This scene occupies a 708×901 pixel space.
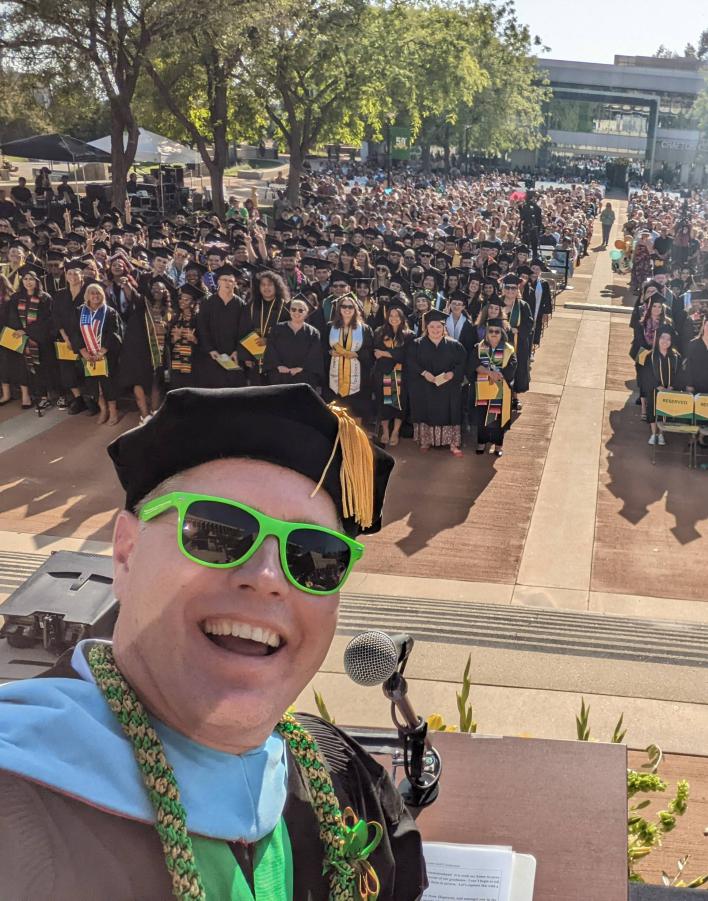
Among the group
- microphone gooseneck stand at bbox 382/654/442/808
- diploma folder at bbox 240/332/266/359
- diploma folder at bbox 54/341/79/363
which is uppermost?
microphone gooseneck stand at bbox 382/654/442/808

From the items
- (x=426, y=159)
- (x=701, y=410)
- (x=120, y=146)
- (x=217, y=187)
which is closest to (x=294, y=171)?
(x=217, y=187)

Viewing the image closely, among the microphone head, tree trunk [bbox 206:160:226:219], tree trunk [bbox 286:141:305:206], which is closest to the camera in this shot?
the microphone head

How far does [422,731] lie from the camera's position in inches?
→ 89.4

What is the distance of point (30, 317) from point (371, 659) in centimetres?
989

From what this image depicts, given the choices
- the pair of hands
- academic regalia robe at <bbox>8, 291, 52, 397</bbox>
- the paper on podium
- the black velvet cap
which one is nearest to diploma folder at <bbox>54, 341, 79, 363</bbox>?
academic regalia robe at <bbox>8, 291, 52, 397</bbox>

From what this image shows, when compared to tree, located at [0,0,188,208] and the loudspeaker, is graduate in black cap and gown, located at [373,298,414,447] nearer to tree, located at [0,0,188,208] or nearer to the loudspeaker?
the loudspeaker

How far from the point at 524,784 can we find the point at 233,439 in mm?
1573

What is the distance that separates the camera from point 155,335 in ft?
34.7

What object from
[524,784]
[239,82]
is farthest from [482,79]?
[524,784]

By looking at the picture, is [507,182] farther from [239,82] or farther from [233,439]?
[233,439]

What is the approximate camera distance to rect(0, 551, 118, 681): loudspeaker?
4.21 meters

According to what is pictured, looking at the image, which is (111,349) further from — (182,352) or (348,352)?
(348,352)

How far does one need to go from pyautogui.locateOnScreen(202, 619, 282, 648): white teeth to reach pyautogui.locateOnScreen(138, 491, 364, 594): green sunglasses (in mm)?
89

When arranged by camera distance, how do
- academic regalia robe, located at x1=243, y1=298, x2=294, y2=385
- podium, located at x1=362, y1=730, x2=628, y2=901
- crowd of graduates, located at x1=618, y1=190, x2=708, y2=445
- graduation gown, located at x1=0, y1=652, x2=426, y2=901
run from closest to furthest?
graduation gown, located at x1=0, y1=652, x2=426, y2=901, podium, located at x1=362, y1=730, x2=628, y2=901, crowd of graduates, located at x1=618, y1=190, x2=708, y2=445, academic regalia robe, located at x1=243, y1=298, x2=294, y2=385
